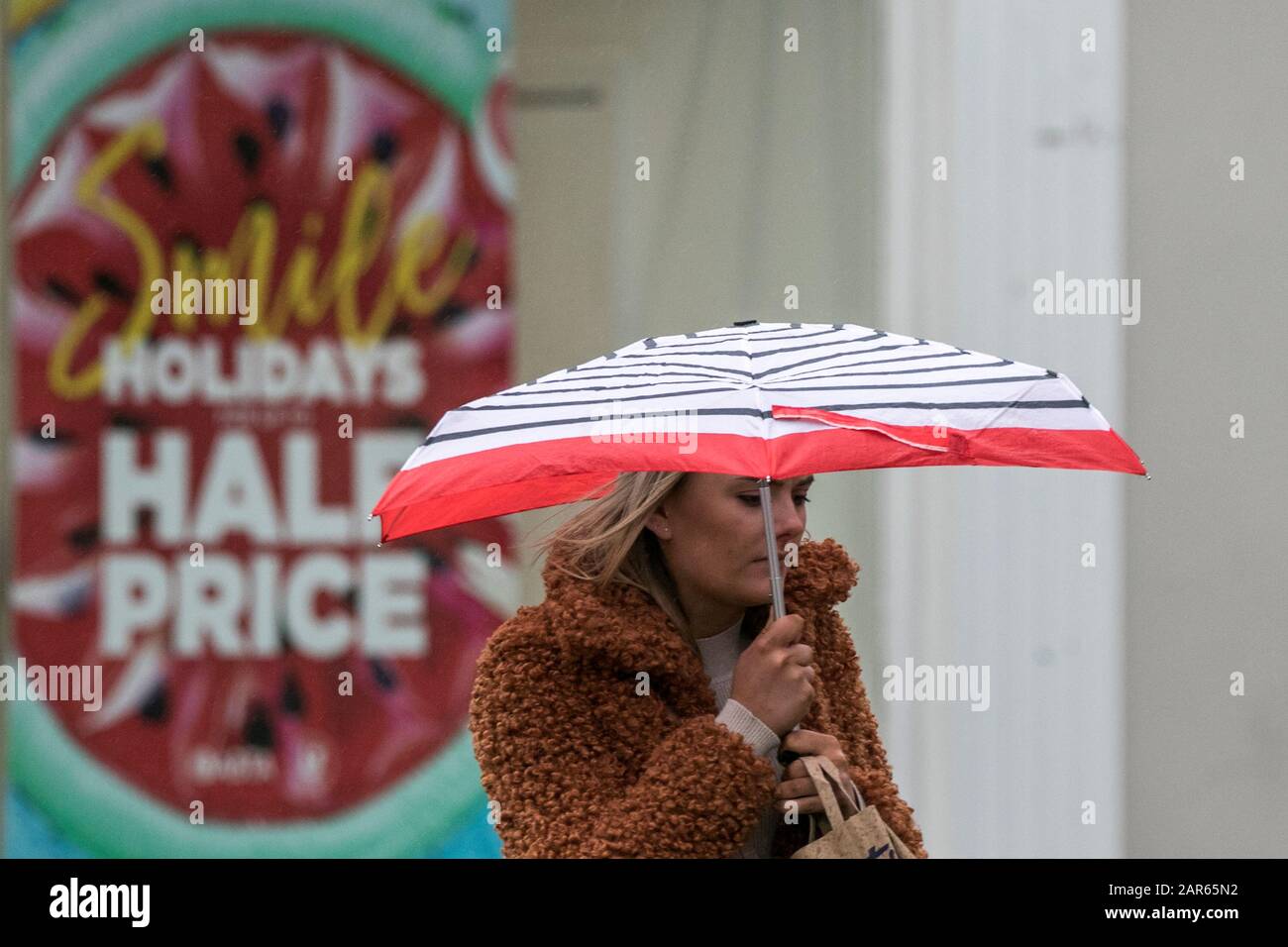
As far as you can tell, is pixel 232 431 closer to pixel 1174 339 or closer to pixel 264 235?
pixel 264 235

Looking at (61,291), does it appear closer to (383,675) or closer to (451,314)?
(451,314)

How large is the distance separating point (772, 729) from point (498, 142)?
10.4 ft

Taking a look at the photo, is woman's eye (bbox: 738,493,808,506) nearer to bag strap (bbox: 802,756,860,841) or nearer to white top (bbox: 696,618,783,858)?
white top (bbox: 696,618,783,858)

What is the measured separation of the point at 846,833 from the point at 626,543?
1.94 ft

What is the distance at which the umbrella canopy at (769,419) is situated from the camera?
235cm

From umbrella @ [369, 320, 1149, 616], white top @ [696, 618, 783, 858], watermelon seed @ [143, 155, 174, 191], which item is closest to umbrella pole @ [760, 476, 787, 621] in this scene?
umbrella @ [369, 320, 1149, 616]

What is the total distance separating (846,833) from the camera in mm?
2432

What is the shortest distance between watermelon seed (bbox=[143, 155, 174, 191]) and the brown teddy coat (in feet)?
9.97

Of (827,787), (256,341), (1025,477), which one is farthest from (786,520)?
(256,341)

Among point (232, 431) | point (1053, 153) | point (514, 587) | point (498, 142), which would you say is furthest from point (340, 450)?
point (1053, 153)

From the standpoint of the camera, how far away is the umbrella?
2.36 metres

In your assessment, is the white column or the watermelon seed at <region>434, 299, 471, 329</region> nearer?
A: the white column

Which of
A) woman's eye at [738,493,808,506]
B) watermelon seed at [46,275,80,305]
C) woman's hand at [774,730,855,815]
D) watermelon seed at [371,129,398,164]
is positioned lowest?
woman's hand at [774,730,855,815]

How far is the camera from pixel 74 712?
530 cm
